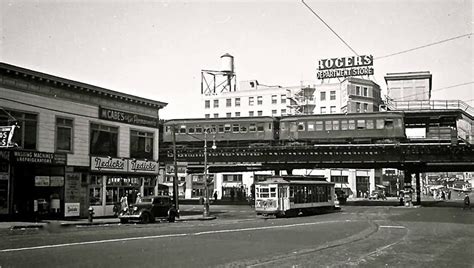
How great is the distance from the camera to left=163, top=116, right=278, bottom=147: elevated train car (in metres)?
55.5

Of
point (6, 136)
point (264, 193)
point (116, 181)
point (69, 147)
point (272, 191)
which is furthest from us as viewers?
point (264, 193)

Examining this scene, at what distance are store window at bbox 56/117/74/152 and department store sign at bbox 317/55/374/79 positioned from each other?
212ft

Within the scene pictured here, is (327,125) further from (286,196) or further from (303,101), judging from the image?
(303,101)

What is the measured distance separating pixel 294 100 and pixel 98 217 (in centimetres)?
6924

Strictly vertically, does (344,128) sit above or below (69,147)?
above

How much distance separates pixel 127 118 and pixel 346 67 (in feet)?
196

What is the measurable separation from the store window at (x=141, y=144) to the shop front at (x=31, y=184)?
7201 millimetres

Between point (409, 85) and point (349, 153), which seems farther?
point (409, 85)

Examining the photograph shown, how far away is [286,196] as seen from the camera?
36.1m

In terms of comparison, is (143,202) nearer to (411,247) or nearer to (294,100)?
(411,247)

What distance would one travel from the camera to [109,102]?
35.0m

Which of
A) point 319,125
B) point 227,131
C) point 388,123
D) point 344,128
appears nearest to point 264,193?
point 319,125

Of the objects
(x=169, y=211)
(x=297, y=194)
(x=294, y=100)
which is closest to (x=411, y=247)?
(x=169, y=211)

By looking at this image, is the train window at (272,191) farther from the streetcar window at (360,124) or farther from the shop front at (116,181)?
the streetcar window at (360,124)
